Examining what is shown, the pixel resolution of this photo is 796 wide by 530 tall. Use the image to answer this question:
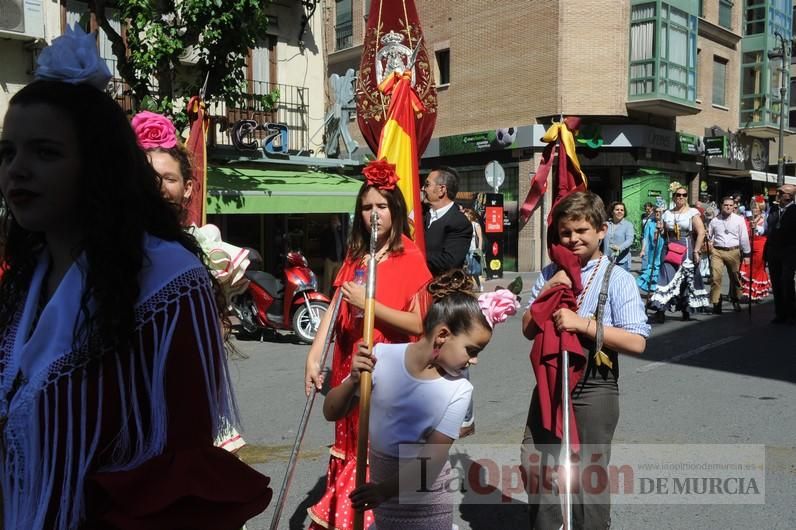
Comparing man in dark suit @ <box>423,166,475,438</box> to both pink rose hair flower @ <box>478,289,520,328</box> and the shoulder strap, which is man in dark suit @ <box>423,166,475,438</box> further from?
pink rose hair flower @ <box>478,289,520,328</box>

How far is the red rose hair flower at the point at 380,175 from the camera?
11.6 feet

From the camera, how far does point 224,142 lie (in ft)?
47.6

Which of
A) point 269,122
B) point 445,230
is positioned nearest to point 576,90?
point 269,122

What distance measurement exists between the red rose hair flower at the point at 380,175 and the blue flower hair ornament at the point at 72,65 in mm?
1991

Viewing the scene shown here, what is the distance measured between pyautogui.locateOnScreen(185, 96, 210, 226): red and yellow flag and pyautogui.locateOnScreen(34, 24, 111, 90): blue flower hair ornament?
51.6 inches

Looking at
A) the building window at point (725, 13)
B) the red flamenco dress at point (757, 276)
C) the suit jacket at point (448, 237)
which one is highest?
the building window at point (725, 13)

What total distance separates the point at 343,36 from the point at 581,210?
27.6m

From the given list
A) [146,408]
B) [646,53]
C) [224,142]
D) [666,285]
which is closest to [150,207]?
[146,408]

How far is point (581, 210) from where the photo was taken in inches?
132

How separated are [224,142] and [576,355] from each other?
12.3 m

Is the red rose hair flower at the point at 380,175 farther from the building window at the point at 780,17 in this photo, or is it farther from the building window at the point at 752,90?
the building window at the point at 780,17

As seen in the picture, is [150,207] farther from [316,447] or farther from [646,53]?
[646,53]

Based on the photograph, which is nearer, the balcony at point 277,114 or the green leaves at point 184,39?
the green leaves at point 184,39

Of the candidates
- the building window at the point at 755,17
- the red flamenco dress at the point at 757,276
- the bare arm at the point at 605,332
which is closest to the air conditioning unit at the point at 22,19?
the bare arm at the point at 605,332
